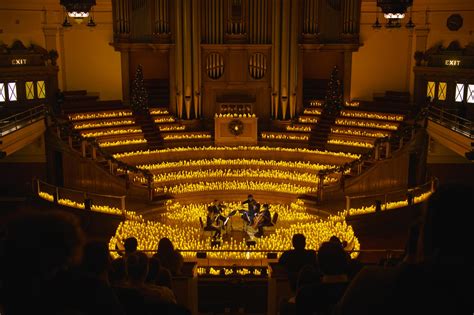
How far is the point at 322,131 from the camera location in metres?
22.2

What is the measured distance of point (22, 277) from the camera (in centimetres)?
269

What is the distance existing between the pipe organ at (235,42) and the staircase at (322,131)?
139 centimetres

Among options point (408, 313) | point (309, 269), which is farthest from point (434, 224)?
point (309, 269)

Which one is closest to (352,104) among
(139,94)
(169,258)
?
(139,94)

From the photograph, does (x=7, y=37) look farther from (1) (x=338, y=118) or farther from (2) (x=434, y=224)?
(2) (x=434, y=224)

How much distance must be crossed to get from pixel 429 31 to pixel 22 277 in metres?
22.3

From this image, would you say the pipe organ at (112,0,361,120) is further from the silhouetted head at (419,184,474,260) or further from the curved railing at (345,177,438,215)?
the silhouetted head at (419,184,474,260)

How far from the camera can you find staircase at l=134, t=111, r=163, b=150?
2173 centimetres

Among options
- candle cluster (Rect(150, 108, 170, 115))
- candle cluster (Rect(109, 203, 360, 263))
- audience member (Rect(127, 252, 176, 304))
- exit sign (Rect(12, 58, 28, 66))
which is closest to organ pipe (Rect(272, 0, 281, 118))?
candle cluster (Rect(150, 108, 170, 115))

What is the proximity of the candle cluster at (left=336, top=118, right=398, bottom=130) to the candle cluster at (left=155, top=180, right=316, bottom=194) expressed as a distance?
13.2 feet

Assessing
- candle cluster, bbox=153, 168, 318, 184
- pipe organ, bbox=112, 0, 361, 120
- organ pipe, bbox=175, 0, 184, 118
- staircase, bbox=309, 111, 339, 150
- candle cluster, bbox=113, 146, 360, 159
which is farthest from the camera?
pipe organ, bbox=112, 0, 361, 120

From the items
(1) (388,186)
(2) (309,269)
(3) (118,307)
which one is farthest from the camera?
(1) (388,186)

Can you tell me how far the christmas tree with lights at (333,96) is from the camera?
22.8 metres

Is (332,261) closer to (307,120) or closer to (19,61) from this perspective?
(307,120)
